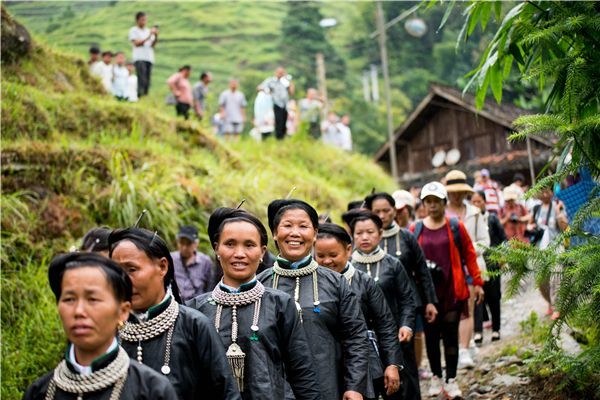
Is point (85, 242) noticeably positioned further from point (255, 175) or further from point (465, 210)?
point (255, 175)

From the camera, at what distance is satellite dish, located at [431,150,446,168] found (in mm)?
30500

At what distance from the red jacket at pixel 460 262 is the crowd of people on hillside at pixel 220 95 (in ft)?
36.2

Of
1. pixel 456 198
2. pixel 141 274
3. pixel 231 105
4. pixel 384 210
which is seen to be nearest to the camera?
pixel 141 274

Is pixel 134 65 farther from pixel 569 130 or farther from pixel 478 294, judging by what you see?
pixel 569 130

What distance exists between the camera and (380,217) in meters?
7.41

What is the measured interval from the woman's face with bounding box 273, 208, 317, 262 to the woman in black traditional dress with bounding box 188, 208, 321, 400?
613 millimetres

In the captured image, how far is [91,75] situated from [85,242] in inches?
456

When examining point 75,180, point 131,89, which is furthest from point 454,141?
point 75,180

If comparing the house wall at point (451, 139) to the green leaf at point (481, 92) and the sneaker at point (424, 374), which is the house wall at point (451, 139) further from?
the green leaf at point (481, 92)

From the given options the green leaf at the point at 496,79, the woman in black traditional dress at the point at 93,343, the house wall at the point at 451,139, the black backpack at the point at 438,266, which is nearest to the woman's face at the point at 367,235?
the black backpack at the point at 438,266

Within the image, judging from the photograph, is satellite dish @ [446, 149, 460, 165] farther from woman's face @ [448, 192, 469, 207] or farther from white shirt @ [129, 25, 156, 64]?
woman's face @ [448, 192, 469, 207]

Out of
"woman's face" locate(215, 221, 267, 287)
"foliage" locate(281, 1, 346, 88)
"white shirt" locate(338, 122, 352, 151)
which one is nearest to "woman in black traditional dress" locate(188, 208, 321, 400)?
"woman's face" locate(215, 221, 267, 287)

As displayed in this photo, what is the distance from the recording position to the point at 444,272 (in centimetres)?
784

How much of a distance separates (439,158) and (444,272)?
23.2 m
